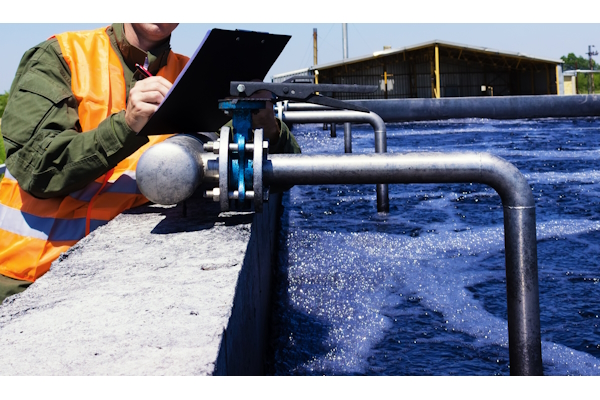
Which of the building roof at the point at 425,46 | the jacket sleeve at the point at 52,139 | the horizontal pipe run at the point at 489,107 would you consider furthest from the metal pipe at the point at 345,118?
the building roof at the point at 425,46

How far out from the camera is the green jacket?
1875 mm

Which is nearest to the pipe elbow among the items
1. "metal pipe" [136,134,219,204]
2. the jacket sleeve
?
"metal pipe" [136,134,219,204]

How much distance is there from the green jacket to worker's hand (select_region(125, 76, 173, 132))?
0.06 m

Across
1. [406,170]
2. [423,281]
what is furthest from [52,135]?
[423,281]

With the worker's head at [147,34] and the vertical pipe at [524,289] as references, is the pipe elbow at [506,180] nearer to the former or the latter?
the vertical pipe at [524,289]

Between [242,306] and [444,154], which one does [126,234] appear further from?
[444,154]

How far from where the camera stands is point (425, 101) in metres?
16.1

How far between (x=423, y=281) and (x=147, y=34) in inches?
68.8

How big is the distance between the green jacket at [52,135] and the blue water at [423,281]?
0.82 meters

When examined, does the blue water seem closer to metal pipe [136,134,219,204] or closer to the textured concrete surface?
the textured concrete surface

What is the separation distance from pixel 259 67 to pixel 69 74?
70cm

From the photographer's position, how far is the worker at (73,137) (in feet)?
6.19

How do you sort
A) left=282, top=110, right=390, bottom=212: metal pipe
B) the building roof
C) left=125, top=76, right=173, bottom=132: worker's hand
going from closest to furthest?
left=125, top=76, right=173, bottom=132: worker's hand, left=282, top=110, right=390, bottom=212: metal pipe, the building roof

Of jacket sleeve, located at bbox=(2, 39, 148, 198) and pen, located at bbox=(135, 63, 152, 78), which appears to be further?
pen, located at bbox=(135, 63, 152, 78)
